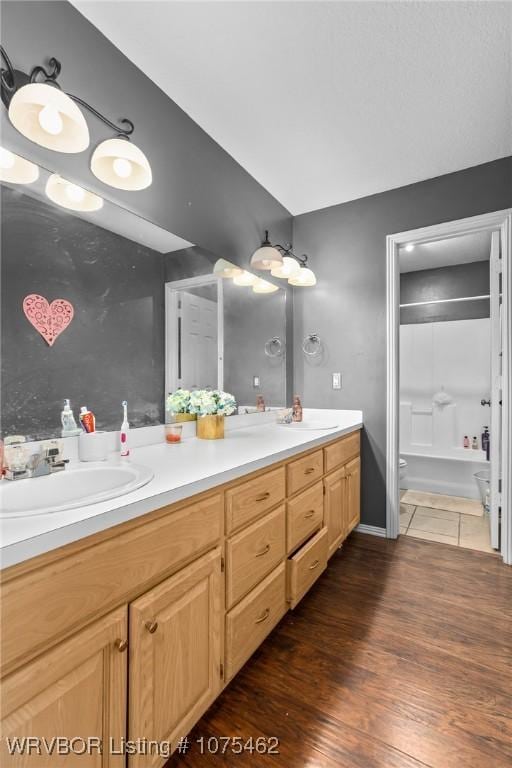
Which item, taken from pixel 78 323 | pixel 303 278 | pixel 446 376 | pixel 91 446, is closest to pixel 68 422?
pixel 91 446

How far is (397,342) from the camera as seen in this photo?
2.56 meters

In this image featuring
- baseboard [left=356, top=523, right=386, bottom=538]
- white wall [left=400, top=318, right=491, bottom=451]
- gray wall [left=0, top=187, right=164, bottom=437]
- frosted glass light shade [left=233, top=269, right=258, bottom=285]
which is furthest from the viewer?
white wall [left=400, top=318, right=491, bottom=451]

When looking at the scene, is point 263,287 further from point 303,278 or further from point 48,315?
point 48,315

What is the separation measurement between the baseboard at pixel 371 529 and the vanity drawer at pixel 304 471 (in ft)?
3.35

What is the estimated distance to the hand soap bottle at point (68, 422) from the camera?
1.28m

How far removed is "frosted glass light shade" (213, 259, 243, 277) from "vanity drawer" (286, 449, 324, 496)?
1.16m

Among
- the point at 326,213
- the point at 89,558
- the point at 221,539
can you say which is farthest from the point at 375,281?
the point at 89,558

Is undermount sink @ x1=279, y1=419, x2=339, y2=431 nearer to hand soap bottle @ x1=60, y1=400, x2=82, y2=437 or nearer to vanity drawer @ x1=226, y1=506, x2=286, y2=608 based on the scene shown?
vanity drawer @ x1=226, y1=506, x2=286, y2=608

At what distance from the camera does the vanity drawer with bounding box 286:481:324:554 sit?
5.18 ft

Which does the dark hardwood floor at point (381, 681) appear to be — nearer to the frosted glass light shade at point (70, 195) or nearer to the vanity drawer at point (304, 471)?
the vanity drawer at point (304, 471)

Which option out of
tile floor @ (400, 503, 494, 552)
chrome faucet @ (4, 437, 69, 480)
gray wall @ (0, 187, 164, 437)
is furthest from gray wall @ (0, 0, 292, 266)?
tile floor @ (400, 503, 494, 552)

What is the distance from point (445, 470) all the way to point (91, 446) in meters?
3.47

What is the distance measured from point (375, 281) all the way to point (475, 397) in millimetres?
2011

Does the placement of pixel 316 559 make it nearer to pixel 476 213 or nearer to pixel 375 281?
pixel 375 281
